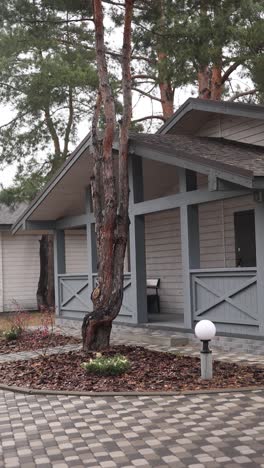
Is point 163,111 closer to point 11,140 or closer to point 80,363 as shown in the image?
point 11,140

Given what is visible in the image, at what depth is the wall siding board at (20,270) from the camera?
22172 millimetres

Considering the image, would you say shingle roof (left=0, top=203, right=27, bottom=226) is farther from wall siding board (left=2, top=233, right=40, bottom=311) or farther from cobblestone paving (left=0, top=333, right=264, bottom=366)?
cobblestone paving (left=0, top=333, right=264, bottom=366)

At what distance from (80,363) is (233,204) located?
559cm

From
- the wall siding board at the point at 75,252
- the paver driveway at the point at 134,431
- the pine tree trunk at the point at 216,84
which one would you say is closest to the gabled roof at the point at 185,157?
the paver driveway at the point at 134,431

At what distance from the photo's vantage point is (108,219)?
9664 millimetres

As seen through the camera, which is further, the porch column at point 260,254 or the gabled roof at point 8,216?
Result: the gabled roof at point 8,216

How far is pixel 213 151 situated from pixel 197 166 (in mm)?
1416

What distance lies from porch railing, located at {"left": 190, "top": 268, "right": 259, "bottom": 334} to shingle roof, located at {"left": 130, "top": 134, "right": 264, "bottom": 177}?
170 centimetres

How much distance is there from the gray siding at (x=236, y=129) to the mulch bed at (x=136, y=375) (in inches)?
187

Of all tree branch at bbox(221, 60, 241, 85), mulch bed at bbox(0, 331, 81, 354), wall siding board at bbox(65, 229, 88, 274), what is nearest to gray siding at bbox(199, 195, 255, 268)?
mulch bed at bbox(0, 331, 81, 354)

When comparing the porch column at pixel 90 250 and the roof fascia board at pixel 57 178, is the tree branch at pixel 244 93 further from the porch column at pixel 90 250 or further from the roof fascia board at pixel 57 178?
the roof fascia board at pixel 57 178

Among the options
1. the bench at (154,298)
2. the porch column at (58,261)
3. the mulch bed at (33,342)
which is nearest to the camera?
the mulch bed at (33,342)

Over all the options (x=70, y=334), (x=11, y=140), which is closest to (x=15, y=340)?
(x=70, y=334)

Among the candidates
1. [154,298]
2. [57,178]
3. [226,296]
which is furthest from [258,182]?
[154,298]
